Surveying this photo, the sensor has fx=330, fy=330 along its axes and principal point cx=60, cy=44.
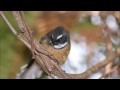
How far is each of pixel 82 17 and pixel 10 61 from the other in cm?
76

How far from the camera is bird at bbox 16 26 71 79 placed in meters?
2.10

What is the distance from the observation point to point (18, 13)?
101 cm

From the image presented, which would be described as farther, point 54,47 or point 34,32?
point 34,32

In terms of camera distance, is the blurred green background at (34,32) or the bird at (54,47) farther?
the blurred green background at (34,32)

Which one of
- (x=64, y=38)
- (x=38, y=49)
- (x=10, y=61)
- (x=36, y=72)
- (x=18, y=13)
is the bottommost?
(x=36, y=72)

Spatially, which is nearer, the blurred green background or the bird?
the bird

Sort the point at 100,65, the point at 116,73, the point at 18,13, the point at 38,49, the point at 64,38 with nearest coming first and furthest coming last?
the point at 18,13, the point at 38,49, the point at 100,65, the point at 64,38, the point at 116,73

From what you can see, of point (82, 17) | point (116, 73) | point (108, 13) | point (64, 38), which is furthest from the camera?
point (82, 17)

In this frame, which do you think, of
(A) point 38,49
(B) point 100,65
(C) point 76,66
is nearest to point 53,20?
(C) point 76,66

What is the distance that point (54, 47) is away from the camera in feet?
7.36

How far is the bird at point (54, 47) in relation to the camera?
210cm

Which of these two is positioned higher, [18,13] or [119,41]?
[18,13]

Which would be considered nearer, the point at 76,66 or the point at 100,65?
the point at 100,65

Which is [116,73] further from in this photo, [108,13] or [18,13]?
[18,13]
